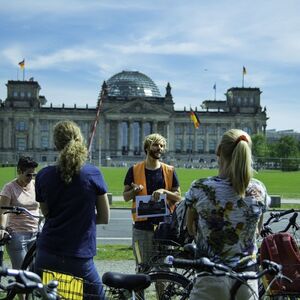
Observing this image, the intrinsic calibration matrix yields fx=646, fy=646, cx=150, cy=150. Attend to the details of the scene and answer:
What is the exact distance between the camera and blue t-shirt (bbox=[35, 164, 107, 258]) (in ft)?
17.6

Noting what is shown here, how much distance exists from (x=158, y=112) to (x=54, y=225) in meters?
136

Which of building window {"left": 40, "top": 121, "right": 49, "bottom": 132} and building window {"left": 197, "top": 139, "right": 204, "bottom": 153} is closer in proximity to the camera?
building window {"left": 40, "top": 121, "right": 49, "bottom": 132}

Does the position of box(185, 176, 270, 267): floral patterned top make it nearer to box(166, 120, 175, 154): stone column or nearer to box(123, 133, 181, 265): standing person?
box(123, 133, 181, 265): standing person

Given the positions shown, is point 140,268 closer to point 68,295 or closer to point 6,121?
point 68,295

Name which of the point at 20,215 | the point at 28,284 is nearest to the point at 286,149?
the point at 20,215

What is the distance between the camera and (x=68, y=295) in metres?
4.86

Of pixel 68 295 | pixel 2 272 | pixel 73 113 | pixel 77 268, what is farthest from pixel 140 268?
pixel 73 113

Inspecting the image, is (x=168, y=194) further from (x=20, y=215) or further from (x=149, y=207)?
(x=20, y=215)

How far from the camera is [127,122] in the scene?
141 meters

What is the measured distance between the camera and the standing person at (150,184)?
7.82 metres

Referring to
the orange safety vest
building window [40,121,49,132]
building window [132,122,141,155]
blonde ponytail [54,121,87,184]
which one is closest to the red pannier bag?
blonde ponytail [54,121,87,184]

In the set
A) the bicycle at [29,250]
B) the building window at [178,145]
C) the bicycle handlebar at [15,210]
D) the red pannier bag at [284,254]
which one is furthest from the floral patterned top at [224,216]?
the building window at [178,145]

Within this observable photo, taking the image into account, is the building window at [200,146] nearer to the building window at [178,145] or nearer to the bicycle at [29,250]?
the building window at [178,145]

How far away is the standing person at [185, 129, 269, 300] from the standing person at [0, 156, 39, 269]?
3.05 meters
